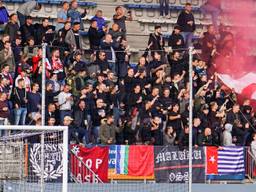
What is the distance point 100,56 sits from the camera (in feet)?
75.1

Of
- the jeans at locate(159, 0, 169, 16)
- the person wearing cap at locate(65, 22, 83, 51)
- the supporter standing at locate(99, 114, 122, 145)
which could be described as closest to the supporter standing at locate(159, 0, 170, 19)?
the jeans at locate(159, 0, 169, 16)

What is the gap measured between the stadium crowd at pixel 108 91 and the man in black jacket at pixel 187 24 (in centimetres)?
164

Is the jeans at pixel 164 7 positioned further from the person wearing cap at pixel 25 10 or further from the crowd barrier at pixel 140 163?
the crowd barrier at pixel 140 163

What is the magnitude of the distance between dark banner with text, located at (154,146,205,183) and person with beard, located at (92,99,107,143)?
132cm

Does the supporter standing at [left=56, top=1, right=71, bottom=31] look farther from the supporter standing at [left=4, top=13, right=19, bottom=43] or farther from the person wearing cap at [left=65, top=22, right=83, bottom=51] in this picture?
the supporter standing at [left=4, top=13, right=19, bottom=43]

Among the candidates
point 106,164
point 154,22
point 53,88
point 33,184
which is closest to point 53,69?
point 53,88

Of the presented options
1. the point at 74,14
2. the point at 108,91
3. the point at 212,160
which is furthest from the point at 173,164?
the point at 74,14

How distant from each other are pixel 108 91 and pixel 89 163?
1900 mm

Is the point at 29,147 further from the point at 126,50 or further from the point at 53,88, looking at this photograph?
the point at 126,50

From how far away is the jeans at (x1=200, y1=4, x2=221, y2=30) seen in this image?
28953 mm

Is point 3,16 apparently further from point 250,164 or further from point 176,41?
point 250,164

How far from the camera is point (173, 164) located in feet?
70.4

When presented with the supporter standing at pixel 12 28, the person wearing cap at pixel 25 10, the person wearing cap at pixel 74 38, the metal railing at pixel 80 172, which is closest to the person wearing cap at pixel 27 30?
the supporter standing at pixel 12 28

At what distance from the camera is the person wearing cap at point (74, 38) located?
24078mm
